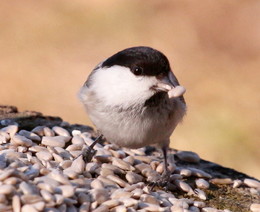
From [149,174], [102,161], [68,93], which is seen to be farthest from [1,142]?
[68,93]

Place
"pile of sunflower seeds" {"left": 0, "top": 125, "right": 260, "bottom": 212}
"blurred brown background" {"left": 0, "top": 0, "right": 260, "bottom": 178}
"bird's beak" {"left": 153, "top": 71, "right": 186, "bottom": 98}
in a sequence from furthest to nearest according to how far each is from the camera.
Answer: "blurred brown background" {"left": 0, "top": 0, "right": 260, "bottom": 178}, "bird's beak" {"left": 153, "top": 71, "right": 186, "bottom": 98}, "pile of sunflower seeds" {"left": 0, "top": 125, "right": 260, "bottom": 212}

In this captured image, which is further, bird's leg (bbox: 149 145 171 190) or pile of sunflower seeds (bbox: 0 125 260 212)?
bird's leg (bbox: 149 145 171 190)

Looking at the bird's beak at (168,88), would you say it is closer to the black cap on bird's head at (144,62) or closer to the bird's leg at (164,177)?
the black cap on bird's head at (144,62)

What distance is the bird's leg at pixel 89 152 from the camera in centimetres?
276

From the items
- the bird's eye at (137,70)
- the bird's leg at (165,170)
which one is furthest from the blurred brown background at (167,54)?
the bird's eye at (137,70)

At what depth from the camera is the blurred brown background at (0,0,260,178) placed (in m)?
4.23

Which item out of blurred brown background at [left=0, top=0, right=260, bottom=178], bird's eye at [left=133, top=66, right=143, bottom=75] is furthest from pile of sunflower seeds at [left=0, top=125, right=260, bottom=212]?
blurred brown background at [left=0, top=0, right=260, bottom=178]

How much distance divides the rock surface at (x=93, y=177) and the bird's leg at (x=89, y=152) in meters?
0.02

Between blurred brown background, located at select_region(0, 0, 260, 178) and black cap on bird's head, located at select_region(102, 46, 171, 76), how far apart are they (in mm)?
1672

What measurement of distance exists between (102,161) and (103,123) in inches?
9.9

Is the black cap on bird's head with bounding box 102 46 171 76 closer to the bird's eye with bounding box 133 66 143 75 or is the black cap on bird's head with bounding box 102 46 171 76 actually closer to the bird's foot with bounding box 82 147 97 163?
the bird's eye with bounding box 133 66 143 75

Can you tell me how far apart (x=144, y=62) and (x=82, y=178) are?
0.52m

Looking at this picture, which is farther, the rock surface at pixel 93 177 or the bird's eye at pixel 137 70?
the bird's eye at pixel 137 70

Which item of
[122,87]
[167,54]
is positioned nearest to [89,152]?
[122,87]
